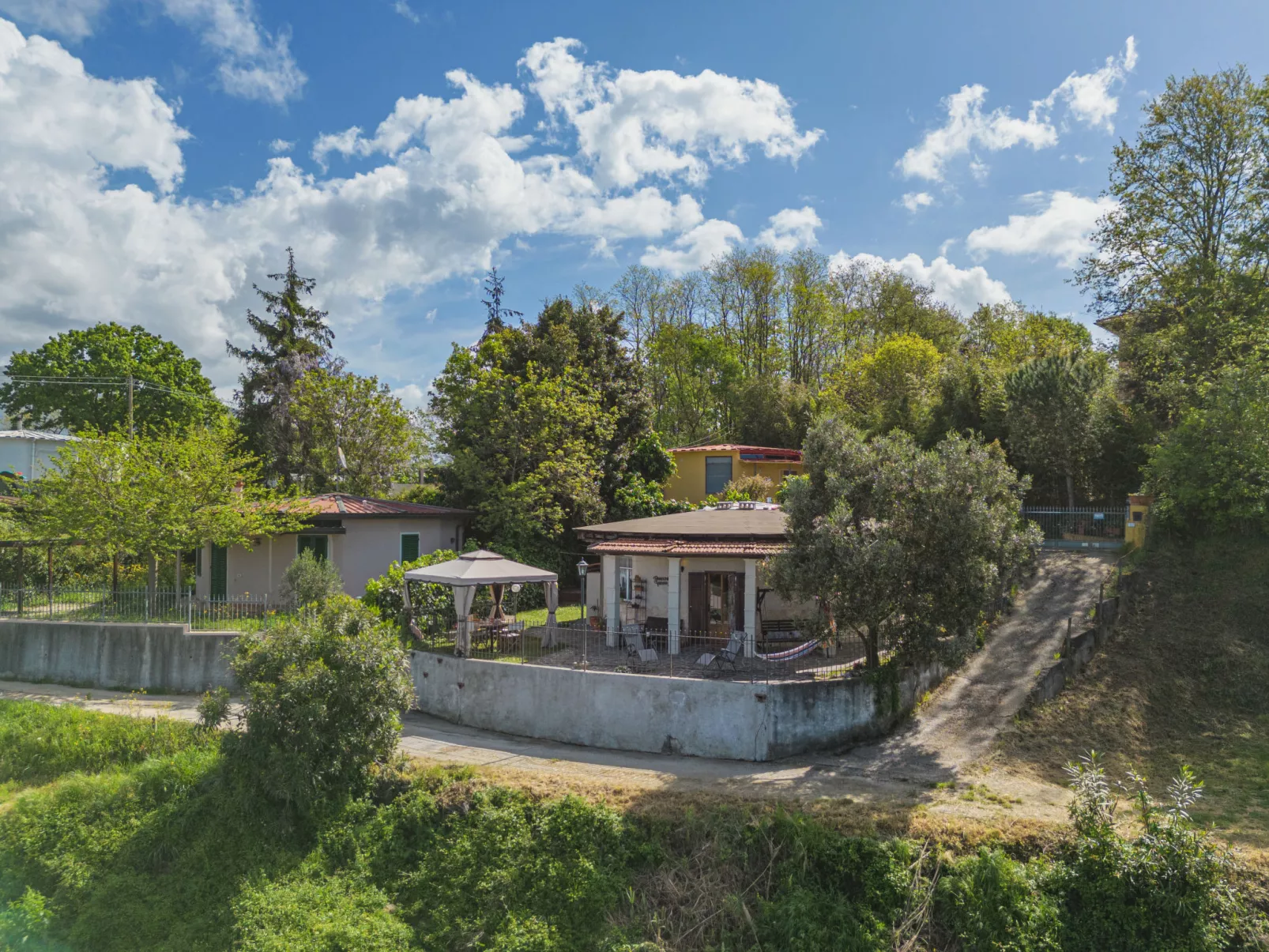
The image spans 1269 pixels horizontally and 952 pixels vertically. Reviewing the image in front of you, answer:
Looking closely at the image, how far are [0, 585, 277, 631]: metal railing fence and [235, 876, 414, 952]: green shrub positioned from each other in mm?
8359

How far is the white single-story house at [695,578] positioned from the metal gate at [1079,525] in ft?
39.1

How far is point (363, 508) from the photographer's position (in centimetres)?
2547

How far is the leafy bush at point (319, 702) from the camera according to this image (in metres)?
13.4

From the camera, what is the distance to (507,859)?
496 inches

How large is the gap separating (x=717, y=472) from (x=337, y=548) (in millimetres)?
16976

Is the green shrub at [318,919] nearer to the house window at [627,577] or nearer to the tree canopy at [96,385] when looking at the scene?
the house window at [627,577]

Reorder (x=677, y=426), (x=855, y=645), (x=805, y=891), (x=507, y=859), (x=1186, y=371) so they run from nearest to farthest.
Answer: (x=805, y=891) < (x=507, y=859) < (x=855, y=645) < (x=1186, y=371) < (x=677, y=426)

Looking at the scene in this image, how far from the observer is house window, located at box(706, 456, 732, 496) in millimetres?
35281

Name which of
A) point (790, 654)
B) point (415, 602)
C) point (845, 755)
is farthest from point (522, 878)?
point (415, 602)

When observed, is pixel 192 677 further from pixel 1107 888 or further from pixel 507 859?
pixel 1107 888

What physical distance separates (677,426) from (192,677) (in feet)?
102

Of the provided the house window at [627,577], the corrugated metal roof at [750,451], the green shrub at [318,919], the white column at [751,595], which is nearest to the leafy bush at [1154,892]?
the white column at [751,595]

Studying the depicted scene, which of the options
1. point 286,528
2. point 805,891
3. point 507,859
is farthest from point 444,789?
point 286,528

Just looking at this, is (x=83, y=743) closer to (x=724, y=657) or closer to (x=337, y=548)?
(x=337, y=548)
